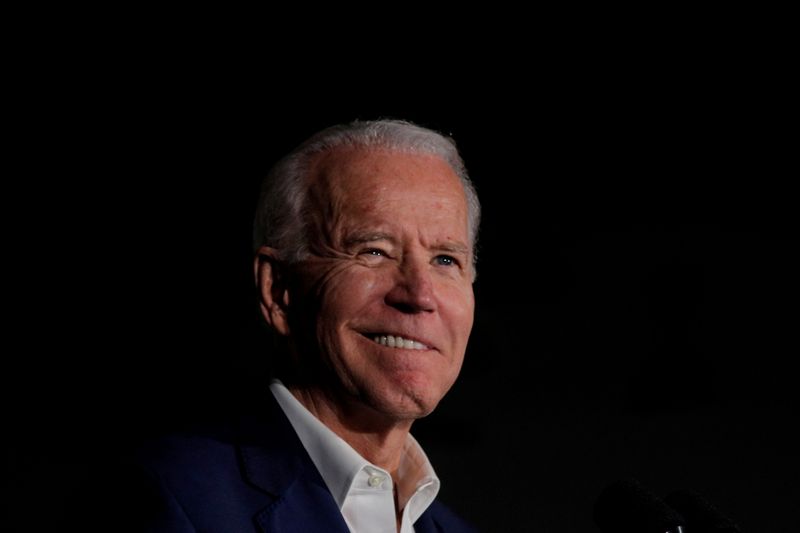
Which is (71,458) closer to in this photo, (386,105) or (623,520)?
(386,105)

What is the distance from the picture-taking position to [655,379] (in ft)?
11.0

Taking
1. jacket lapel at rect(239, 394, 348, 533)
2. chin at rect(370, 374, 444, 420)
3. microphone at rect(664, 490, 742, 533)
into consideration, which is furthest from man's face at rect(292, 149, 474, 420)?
microphone at rect(664, 490, 742, 533)

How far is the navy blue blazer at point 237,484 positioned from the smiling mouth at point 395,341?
270 mm

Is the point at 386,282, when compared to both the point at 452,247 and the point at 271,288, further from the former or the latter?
the point at 271,288

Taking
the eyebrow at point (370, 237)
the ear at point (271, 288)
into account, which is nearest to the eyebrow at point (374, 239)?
the eyebrow at point (370, 237)

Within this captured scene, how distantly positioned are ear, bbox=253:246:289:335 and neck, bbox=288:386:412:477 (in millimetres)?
168

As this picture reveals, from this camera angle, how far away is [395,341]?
206 cm

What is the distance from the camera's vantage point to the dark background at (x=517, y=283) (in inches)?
116

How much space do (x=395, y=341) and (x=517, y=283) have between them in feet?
4.66

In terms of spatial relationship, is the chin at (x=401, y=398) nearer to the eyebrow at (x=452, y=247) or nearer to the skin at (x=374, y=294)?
the skin at (x=374, y=294)

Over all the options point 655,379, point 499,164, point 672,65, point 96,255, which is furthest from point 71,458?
point 672,65

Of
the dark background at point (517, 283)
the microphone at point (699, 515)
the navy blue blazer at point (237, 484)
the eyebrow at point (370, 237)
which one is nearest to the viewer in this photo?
the microphone at point (699, 515)

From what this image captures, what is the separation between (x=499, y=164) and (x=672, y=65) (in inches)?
27.6

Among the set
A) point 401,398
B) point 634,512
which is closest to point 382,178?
point 401,398
